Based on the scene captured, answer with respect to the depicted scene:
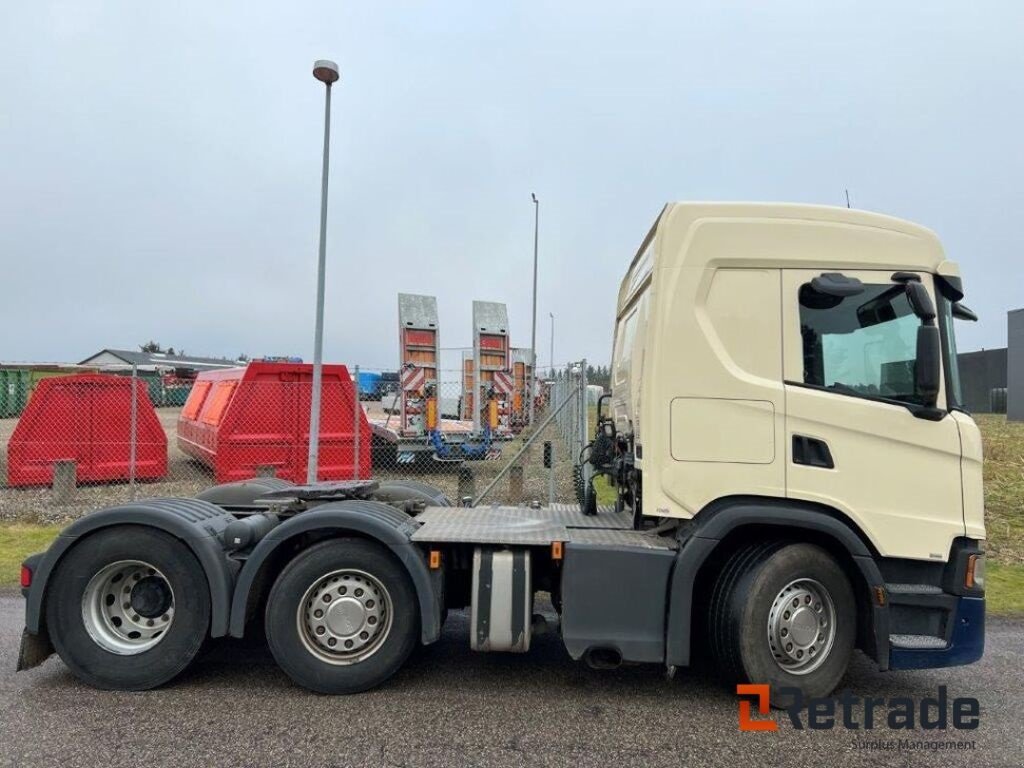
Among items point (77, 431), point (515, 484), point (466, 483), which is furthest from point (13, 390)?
point (515, 484)

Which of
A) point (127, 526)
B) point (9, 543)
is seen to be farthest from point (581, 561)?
point (9, 543)

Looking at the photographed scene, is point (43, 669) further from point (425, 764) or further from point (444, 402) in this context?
point (444, 402)

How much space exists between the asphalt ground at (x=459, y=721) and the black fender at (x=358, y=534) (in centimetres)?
46

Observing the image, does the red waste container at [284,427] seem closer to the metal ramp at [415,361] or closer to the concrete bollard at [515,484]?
the metal ramp at [415,361]

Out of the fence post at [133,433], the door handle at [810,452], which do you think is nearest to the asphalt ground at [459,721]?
the door handle at [810,452]

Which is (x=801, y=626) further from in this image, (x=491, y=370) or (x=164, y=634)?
(x=491, y=370)

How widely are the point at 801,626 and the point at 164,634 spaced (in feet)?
12.7

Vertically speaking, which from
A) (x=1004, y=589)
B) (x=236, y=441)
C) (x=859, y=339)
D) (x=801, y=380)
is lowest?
(x=1004, y=589)

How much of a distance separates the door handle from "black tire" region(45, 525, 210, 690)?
3.69 metres

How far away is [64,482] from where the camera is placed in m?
10.5

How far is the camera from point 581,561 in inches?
166

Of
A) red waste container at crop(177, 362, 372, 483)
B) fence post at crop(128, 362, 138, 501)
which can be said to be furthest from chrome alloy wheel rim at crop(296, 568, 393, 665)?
red waste container at crop(177, 362, 372, 483)

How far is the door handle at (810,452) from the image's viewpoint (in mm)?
4121

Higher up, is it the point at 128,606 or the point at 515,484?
the point at 515,484
